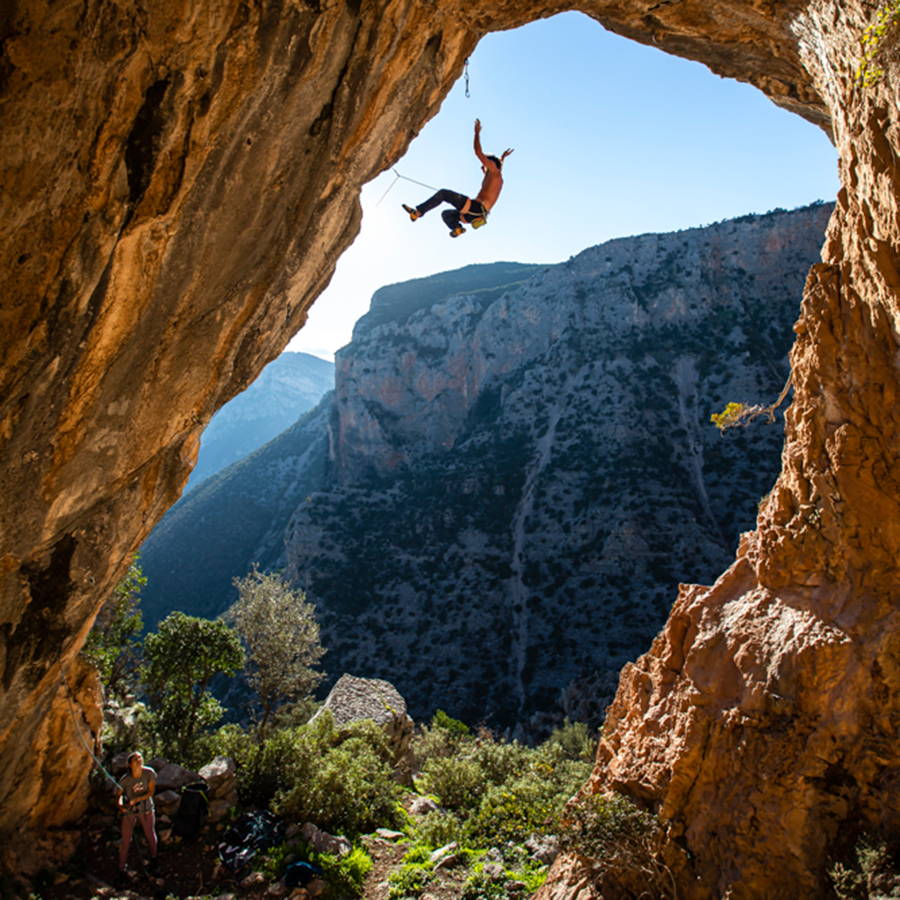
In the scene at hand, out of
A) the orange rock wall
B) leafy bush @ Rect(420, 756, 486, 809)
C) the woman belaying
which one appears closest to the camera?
the orange rock wall

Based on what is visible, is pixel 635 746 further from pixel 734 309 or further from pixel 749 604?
pixel 734 309

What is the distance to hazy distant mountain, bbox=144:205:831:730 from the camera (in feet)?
146

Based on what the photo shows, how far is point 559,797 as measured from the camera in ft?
40.8

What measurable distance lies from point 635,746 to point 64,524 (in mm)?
8678

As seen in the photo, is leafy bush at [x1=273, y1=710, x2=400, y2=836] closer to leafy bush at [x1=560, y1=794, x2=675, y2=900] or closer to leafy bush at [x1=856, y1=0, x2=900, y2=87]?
leafy bush at [x1=560, y1=794, x2=675, y2=900]

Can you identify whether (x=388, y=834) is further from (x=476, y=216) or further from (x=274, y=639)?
(x=476, y=216)

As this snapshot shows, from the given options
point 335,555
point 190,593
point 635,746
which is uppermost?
point 635,746

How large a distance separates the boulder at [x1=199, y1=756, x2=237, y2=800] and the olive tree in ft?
15.9

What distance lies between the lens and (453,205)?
9.95 metres

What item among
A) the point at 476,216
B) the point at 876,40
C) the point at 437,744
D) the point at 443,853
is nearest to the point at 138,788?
the point at 443,853

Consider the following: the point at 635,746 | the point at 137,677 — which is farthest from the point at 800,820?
the point at 137,677

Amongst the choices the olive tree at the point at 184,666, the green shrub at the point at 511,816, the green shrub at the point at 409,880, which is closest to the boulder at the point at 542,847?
the green shrub at the point at 511,816

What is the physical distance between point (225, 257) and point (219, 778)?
32.9 ft

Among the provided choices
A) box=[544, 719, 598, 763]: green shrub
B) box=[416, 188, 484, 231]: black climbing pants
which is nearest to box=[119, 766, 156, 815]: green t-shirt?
box=[416, 188, 484, 231]: black climbing pants
